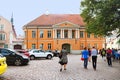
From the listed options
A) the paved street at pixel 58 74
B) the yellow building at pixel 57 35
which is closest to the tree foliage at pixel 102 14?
the paved street at pixel 58 74

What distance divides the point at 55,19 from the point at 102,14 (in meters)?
50.3

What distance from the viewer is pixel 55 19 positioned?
87688mm

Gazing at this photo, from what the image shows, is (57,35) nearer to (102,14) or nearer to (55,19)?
(55,19)

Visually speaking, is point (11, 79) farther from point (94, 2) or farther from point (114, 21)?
point (94, 2)

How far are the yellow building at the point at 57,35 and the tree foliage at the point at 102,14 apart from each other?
39125 millimetres

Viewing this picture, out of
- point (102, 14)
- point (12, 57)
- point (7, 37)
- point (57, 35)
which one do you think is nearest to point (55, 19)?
point (57, 35)

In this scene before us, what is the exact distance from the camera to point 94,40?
8688 centimetres

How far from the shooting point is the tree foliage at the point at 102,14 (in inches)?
1473

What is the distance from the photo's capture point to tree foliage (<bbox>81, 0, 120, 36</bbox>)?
37406 millimetres

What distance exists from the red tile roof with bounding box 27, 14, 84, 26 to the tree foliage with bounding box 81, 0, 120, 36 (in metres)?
40.7

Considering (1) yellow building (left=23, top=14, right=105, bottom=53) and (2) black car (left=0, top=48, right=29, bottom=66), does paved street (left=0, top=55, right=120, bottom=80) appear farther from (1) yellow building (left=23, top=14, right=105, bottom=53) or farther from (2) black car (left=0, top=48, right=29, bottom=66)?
(1) yellow building (left=23, top=14, right=105, bottom=53)

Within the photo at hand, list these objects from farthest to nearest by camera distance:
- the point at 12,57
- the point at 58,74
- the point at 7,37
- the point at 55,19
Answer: the point at 7,37, the point at 55,19, the point at 12,57, the point at 58,74

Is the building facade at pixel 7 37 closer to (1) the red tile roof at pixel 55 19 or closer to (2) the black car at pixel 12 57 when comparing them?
(1) the red tile roof at pixel 55 19

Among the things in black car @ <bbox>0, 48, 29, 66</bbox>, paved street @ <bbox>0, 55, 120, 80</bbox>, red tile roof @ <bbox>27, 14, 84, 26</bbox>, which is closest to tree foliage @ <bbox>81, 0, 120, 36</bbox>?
black car @ <bbox>0, 48, 29, 66</bbox>
